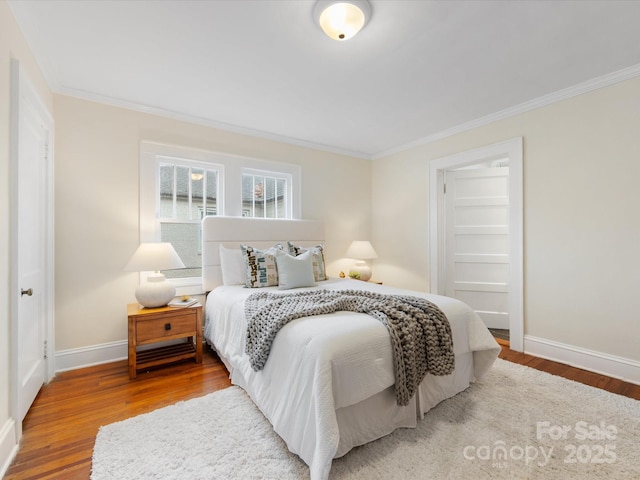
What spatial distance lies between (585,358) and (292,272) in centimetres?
273

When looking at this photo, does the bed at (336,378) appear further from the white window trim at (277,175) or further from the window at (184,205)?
the white window trim at (277,175)

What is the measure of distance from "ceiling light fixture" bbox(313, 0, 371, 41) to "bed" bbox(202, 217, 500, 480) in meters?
1.75

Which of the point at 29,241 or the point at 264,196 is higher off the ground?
the point at 264,196

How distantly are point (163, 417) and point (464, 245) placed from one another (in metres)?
3.73

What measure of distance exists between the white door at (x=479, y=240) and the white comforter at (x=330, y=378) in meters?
1.92

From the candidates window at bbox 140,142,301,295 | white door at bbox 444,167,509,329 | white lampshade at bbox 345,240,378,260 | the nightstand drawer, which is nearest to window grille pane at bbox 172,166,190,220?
window at bbox 140,142,301,295

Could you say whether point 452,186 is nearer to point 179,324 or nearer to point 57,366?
point 179,324

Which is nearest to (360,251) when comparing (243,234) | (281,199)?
(281,199)

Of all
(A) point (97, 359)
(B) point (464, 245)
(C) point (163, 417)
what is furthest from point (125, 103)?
(B) point (464, 245)

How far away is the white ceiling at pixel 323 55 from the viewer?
174 centimetres

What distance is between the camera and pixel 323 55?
2.14m

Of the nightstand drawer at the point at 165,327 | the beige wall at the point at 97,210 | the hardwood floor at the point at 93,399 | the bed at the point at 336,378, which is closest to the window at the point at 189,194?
the beige wall at the point at 97,210

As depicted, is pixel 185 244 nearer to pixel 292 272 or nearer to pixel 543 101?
pixel 292 272

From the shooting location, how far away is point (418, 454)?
155cm
